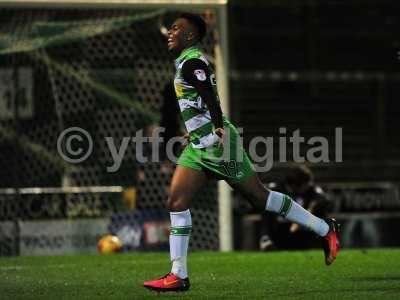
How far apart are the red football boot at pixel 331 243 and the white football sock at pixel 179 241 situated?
3.60 ft

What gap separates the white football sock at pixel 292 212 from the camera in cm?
738

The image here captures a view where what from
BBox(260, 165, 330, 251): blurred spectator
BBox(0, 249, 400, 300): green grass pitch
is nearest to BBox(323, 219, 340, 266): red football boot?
BBox(0, 249, 400, 300): green grass pitch

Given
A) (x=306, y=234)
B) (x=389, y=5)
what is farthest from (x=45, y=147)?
(x=389, y=5)

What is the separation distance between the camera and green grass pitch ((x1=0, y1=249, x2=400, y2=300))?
6809 mm

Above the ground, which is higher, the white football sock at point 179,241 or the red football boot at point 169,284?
the white football sock at point 179,241

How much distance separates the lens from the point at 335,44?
24875 millimetres

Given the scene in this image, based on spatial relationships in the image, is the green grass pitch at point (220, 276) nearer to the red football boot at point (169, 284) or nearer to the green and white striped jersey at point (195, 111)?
the red football boot at point (169, 284)

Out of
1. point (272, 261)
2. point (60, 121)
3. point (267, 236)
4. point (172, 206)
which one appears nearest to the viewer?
point (172, 206)

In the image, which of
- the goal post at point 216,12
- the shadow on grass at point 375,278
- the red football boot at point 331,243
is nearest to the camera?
the red football boot at point 331,243

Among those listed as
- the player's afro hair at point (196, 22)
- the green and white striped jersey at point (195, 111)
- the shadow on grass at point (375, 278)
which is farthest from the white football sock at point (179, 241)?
the shadow on grass at point (375, 278)

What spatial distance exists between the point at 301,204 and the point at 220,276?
5.21 meters

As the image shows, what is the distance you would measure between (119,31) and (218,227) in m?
3.21

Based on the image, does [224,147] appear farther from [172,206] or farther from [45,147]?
[45,147]

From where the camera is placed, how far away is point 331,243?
7559 millimetres
